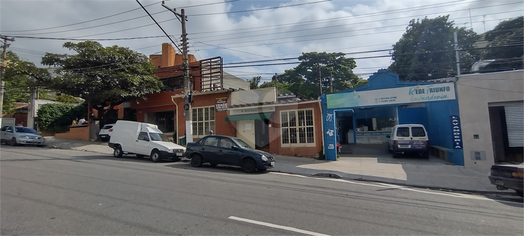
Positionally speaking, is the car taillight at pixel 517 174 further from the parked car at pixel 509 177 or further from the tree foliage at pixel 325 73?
the tree foliage at pixel 325 73

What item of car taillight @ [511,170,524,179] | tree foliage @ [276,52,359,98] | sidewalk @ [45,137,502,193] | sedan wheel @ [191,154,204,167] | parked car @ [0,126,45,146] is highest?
tree foliage @ [276,52,359,98]

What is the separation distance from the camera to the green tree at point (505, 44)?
21.7 metres

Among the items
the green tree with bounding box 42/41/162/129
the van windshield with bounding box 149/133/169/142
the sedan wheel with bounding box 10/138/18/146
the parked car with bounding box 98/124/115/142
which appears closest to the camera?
the van windshield with bounding box 149/133/169/142

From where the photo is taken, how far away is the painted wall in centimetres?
1538

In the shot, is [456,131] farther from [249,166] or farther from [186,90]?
[186,90]

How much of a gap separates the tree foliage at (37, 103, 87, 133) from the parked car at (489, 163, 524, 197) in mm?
29864

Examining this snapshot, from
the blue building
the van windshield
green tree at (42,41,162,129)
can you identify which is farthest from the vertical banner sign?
green tree at (42,41,162,129)

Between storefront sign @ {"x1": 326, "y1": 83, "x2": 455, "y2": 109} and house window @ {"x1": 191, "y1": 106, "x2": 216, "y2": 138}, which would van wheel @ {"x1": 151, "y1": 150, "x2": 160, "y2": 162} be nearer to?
house window @ {"x1": 191, "y1": 106, "x2": 216, "y2": 138}

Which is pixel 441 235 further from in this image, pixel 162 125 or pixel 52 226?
pixel 162 125

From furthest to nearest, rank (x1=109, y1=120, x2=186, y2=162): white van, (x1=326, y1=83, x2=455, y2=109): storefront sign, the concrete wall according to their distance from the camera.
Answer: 1. (x1=109, y1=120, x2=186, y2=162): white van
2. (x1=326, y1=83, x2=455, y2=109): storefront sign
3. the concrete wall

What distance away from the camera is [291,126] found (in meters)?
16.1

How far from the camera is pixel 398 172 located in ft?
37.4

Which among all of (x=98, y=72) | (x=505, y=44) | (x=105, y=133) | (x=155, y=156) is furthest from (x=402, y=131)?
(x=105, y=133)

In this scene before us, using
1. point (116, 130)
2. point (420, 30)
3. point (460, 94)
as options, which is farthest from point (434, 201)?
point (420, 30)
